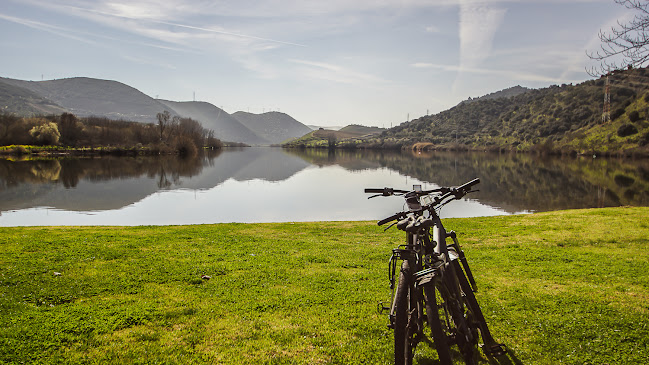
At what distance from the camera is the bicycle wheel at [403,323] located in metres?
4.24

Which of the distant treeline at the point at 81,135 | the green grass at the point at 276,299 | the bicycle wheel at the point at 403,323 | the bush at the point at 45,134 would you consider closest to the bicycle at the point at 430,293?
the bicycle wheel at the point at 403,323

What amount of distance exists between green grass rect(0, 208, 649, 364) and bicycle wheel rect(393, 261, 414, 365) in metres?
1.36

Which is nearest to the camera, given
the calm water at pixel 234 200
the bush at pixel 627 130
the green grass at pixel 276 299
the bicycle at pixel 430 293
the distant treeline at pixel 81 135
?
the bicycle at pixel 430 293

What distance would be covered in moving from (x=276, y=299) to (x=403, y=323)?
4.08m

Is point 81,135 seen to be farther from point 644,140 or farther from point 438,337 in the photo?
point 644,140

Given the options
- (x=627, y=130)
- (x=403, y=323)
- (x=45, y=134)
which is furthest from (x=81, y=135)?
(x=627, y=130)

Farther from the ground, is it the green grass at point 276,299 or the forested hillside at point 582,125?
the forested hillside at point 582,125

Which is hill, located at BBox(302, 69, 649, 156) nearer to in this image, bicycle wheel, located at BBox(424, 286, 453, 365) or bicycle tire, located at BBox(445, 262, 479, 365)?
bicycle tire, located at BBox(445, 262, 479, 365)

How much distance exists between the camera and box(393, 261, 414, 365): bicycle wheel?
4.24 metres

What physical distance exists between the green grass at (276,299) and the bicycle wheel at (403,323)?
1.36m

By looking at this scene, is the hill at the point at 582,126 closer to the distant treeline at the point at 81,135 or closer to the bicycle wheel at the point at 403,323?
the bicycle wheel at the point at 403,323

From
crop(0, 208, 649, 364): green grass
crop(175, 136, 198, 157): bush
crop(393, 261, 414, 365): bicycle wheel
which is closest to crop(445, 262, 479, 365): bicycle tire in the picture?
crop(393, 261, 414, 365): bicycle wheel

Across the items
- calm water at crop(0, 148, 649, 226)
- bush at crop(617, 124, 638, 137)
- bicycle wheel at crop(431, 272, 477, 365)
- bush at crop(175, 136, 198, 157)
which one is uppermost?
bush at crop(617, 124, 638, 137)

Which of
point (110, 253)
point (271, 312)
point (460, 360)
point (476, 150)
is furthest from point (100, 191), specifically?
point (476, 150)
